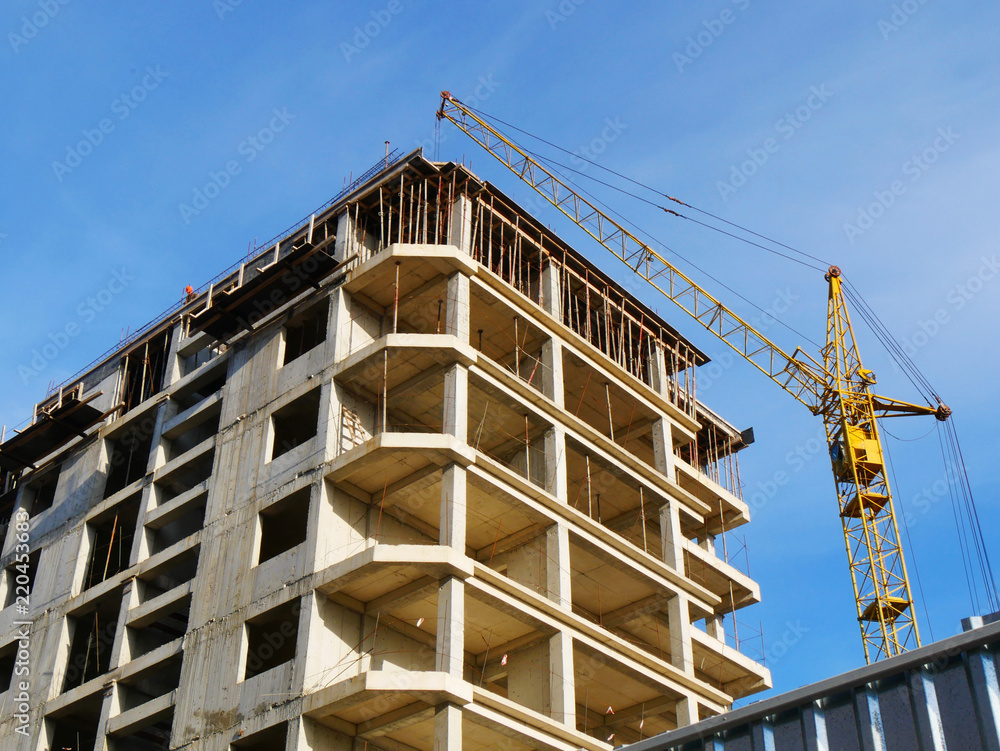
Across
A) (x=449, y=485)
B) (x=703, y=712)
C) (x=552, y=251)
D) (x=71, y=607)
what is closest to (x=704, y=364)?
(x=552, y=251)

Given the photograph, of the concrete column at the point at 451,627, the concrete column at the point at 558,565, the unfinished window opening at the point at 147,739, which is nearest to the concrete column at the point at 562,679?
the concrete column at the point at 558,565

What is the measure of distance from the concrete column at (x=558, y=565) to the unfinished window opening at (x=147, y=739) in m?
13.1

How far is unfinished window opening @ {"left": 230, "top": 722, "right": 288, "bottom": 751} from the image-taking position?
114 ft

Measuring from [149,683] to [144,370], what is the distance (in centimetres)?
1465

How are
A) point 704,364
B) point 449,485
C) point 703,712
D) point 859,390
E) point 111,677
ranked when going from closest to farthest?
point 449,485
point 111,677
point 703,712
point 704,364
point 859,390

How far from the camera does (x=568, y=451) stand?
147ft

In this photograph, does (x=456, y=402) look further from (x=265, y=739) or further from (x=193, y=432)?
(x=193, y=432)

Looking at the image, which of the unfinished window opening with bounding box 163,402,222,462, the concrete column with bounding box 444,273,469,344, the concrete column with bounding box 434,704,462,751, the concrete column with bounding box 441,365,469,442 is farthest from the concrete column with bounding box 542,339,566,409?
the concrete column with bounding box 434,704,462,751

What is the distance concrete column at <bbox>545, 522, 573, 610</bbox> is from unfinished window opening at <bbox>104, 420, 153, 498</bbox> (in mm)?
18547

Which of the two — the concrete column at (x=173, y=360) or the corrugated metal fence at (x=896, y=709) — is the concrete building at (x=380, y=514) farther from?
the corrugated metal fence at (x=896, y=709)

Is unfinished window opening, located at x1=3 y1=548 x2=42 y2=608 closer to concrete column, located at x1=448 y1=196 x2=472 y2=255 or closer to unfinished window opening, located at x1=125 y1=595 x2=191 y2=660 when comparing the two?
unfinished window opening, located at x1=125 y1=595 x2=191 y2=660

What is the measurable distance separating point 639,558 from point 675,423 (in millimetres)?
9288

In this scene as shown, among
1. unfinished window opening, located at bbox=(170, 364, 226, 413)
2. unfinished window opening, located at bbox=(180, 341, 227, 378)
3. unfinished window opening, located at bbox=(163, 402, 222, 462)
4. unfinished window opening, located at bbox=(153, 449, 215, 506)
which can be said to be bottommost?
unfinished window opening, located at bbox=(153, 449, 215, 506)

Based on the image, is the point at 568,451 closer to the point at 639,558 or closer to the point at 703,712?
the point at 639,558
